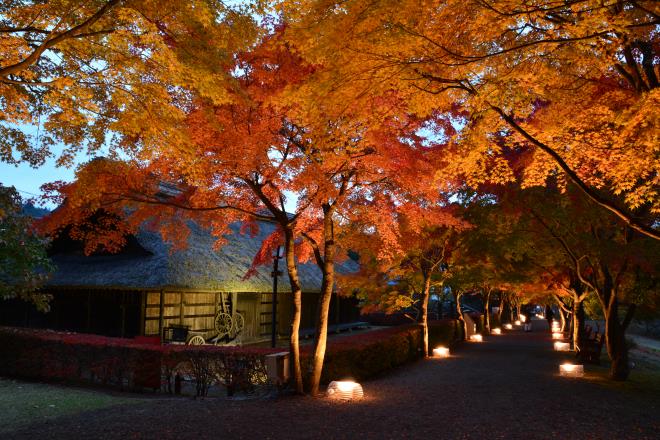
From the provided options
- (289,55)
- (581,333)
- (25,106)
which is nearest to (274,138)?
(289,55)

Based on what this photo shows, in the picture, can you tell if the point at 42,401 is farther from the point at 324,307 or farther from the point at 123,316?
the point at 123,316

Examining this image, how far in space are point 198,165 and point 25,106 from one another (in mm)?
3004

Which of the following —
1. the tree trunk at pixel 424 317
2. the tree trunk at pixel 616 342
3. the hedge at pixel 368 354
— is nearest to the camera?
the hedge at pixel 368 354

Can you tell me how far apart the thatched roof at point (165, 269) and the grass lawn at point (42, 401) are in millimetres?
5420

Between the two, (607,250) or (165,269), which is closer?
(607,250)

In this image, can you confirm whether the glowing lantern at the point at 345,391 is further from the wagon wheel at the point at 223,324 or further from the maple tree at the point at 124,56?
the wagon wheel at the point at 223,324

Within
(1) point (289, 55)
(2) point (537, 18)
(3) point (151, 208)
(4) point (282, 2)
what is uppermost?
(1) point (289, 55)

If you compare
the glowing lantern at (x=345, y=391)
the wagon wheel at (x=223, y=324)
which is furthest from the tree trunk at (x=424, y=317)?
the glowing lantern at (x=345, y=391)

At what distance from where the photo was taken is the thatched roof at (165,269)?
655 inches

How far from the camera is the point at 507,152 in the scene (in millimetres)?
15562

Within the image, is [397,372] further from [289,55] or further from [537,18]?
[537,18]

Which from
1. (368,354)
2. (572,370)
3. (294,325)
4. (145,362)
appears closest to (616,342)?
→ (572,370)

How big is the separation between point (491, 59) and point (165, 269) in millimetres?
13494

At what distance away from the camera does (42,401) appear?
374 inches
